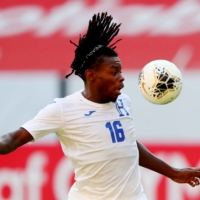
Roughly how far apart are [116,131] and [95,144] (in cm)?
17

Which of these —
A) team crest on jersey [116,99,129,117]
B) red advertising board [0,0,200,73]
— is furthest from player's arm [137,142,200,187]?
red advertising board [0,0,200,73]

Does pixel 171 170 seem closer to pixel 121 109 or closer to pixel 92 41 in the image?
pixel 121 109

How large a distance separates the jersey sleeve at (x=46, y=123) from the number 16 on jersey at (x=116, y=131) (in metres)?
0.34

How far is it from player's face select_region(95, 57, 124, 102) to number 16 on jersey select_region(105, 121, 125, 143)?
0.18m

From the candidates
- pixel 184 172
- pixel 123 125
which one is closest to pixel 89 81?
pixel 123 125

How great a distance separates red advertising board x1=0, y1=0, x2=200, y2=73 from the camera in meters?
8.04

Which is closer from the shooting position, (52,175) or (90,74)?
(90,74)

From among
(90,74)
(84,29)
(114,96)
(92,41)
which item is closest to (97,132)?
(114,96)

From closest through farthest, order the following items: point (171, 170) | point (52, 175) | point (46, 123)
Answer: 1. point (46, 123)
2. point (171, 170)
3. point (52, 175)

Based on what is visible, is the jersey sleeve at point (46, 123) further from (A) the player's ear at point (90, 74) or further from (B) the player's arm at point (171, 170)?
(B) the player's arm at point (171, 170)

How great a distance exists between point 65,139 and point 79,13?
348cm

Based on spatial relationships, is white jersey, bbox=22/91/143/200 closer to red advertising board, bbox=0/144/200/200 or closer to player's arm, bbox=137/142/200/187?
player's arm, bbox=137/142/200/187

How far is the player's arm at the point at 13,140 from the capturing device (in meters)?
4.67

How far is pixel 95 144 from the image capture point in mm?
4934
